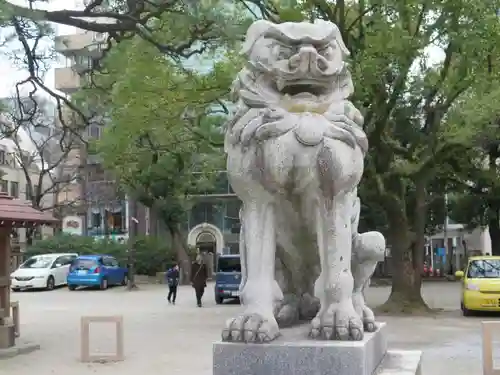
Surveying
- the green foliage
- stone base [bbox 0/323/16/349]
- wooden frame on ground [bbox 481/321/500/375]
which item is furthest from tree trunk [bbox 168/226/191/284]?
wooden frame on ground [bbox 481/321/500/375]

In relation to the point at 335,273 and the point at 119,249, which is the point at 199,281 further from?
the point at 335,273

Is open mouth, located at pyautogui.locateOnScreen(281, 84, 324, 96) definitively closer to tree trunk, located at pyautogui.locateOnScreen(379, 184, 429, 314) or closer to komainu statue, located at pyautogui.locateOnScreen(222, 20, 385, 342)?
komainu statue, located at pyautogui.locateOnScreen(222, 20, 385, 342)

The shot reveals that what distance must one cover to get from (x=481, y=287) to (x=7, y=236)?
393 inches

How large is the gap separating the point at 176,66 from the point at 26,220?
17.4ft

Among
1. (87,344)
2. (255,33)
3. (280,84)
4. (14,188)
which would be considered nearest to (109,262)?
(14,188)

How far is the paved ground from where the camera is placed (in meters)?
9.95

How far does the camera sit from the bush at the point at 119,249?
32.8m

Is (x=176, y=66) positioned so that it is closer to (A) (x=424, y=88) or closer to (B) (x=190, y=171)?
(A) (x=424, y=88)

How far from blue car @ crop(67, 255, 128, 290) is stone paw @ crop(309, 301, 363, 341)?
25.3 m

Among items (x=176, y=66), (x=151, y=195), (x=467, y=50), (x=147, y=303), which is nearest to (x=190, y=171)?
(x=151, y=195)

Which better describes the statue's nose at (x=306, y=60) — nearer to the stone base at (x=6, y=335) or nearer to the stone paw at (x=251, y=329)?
the stone paw at (x=251, y=329)

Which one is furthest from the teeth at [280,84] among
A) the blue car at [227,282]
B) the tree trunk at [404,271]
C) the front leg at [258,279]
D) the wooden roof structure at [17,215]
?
the blue car at [227,282]

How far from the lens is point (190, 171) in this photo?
1175 inches

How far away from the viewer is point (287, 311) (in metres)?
4.56
